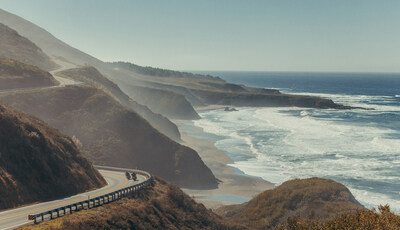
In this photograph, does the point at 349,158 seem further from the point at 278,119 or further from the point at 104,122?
the point at 278,119

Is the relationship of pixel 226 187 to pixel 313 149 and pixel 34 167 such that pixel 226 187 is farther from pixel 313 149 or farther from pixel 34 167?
pixel 34 167

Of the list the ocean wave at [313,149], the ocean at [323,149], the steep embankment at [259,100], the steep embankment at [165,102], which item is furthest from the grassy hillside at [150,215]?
the steep embankment at [259,100]

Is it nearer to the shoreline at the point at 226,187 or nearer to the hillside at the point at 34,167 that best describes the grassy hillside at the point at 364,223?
the hillside at the point at 34,167

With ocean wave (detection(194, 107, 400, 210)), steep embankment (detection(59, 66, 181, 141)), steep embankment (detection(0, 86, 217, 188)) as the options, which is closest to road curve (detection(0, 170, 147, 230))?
steep embankment (detection(0, 86, 217, 188))

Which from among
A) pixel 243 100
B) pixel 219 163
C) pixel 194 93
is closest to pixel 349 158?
pixel 219 163

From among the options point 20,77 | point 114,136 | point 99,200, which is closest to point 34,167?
point 99,200

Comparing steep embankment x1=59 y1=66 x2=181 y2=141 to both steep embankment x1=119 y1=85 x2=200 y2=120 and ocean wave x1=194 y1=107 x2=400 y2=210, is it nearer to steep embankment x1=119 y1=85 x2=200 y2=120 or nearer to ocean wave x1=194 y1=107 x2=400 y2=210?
ocean wave x1=194 y1=107 x2=400 y2=210
